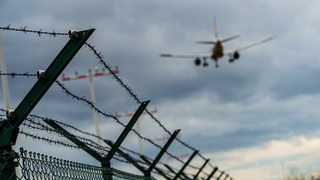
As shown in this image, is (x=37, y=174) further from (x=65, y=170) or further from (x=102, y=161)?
(x=102, y=161)

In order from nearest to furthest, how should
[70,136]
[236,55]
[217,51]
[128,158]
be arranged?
[70,136], [128,158], [236,55], [217,51]

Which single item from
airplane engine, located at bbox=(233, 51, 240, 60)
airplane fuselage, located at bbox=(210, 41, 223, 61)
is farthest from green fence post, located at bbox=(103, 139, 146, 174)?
airplane fuselage, located at bbox=(210, 41, 223, 61)

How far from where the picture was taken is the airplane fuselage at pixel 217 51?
6875 centimetres

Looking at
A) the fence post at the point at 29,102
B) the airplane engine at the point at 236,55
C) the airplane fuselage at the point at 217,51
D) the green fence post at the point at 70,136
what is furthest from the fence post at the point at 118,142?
the airplane fuselage at the point at 217,51

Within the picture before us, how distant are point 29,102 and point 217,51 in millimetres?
63287

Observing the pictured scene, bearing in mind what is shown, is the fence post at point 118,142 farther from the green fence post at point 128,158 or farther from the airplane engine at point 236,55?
the airplane engine at point 236,55

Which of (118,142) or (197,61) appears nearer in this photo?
(118,142)

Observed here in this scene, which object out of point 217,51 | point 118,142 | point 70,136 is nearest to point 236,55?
point 217,51

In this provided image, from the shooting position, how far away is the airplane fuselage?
226 feet

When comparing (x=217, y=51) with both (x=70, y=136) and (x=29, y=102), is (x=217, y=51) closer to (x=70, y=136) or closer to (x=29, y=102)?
(x=70, y=136)

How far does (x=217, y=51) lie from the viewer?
68875 millimetres

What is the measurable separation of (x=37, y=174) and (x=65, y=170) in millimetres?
876

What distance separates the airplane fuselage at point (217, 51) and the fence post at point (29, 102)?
62241 mm

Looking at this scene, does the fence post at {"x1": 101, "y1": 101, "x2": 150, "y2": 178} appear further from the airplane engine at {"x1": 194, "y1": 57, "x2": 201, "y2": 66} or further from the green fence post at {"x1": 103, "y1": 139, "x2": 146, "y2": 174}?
the airplane engine at {"x1": 194, "y1": 57, "x2": 201, "y2": 66}
